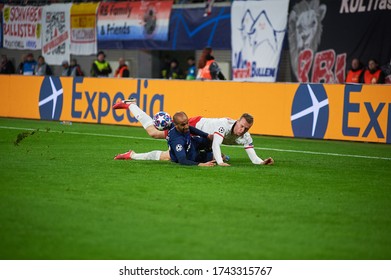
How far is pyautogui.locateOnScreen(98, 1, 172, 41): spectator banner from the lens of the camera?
28.8 m

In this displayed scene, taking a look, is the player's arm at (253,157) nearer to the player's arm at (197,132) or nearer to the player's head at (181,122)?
the player's arm at (197,132)

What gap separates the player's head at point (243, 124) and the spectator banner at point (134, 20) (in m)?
15.5

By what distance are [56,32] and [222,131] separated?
20.0 metres

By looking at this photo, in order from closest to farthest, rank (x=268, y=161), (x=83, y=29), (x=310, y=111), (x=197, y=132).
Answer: (x=197, y=132) → (x=268, y=161) → (x=310, y=111) → (x=83, y=29)

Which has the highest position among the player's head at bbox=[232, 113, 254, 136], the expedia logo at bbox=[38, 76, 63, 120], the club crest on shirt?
the player's head at bbox=[232, 113, 254, 136]

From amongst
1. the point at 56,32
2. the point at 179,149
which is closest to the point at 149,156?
the point at 179,149

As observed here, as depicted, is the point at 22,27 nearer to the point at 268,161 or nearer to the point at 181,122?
the point at 268,161

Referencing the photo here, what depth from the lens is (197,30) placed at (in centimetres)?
2759

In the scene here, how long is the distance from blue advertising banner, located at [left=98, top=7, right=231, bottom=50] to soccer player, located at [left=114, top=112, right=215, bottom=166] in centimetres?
1275

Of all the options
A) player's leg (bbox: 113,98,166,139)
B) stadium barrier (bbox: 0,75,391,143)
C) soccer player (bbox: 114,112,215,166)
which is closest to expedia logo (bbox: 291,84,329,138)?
stadium barrier (bbox: 0,75,391,143)

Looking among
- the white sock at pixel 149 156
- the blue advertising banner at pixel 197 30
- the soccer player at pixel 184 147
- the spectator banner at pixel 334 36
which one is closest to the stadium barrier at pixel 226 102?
the spectator banner at pixel 334 36

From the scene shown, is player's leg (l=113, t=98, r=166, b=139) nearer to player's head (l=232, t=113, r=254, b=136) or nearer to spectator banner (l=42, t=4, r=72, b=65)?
player's head (l=232, t=113, r=254, b=136)

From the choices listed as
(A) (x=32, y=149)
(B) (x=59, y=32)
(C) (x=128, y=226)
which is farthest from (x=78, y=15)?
(C) (x=128, y=226)

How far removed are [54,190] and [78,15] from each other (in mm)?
21316
